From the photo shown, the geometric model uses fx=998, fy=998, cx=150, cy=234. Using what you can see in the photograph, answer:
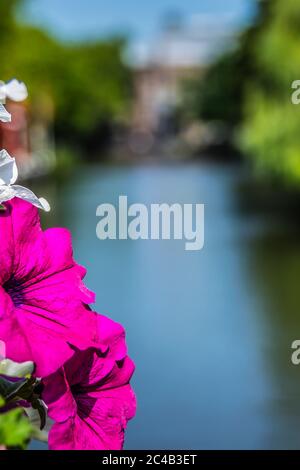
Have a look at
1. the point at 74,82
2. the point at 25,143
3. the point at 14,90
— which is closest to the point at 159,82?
the point at 74,82

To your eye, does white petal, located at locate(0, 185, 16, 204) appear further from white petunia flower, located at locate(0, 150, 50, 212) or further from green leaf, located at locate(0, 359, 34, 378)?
green leaf, located at locate(0, 359, 34, 378)

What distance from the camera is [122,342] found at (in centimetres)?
91

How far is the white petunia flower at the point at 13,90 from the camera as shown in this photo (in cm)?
99

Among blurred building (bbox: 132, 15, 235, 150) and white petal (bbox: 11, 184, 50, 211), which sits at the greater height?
blurred building (bbox: 132, 15, 235, 150)

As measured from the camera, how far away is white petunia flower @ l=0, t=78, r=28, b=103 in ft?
3.26

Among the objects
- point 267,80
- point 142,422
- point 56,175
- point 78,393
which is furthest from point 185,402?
point 56,175

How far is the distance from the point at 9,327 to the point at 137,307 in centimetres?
924

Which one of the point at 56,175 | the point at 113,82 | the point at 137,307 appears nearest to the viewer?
the point at 137,307

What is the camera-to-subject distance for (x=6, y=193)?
868mm

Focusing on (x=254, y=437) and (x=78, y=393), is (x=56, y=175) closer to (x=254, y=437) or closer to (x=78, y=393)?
(x=254, y=437)

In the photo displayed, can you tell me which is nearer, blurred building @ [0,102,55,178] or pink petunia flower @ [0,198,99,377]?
pink petunia flower @ [0,198,99,377]

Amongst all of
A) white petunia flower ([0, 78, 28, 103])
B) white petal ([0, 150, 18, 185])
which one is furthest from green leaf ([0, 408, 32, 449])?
white petunia flower ([0, 78, 28, 103])

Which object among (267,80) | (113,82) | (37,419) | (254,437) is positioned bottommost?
(254,437)

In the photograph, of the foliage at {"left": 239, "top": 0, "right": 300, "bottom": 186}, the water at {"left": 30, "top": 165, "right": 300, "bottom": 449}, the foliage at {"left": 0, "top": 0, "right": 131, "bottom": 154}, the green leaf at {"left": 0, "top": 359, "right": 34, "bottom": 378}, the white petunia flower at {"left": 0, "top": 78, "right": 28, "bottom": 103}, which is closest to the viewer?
the green leaf at {"left": 0, "top": 359, "right": 34, "bottom": 378}
